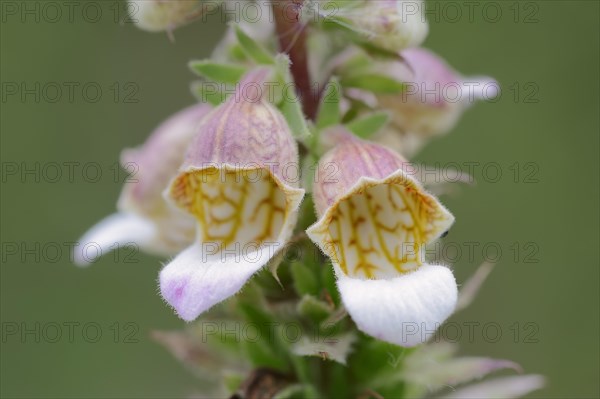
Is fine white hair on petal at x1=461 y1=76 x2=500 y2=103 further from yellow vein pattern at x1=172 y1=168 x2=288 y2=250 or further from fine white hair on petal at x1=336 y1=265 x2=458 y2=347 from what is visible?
fine white hair on petal at x1=336 y1=265 x2=458 y2=347

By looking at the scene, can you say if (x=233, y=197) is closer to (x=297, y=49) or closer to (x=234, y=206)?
(x=234, y=206)

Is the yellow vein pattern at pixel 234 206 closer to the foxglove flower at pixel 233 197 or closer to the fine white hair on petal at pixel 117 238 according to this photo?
the foxglove flower at pixel 233 197

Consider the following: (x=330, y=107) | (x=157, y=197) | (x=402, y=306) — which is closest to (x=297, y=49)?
(x=330, y=107)

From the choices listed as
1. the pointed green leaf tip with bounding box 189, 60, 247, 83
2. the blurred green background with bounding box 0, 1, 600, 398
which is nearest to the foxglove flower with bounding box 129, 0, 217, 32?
the pointed green leaf tip with bounding box 189, 60, 247, 83

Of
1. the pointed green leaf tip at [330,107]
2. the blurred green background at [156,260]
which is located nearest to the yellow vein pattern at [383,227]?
the pointed green leaf tip at [330,107]

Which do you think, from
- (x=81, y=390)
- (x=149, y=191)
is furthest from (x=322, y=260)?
(x=81, y=390)

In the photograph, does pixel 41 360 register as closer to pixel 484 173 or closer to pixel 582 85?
pixel 484 173
